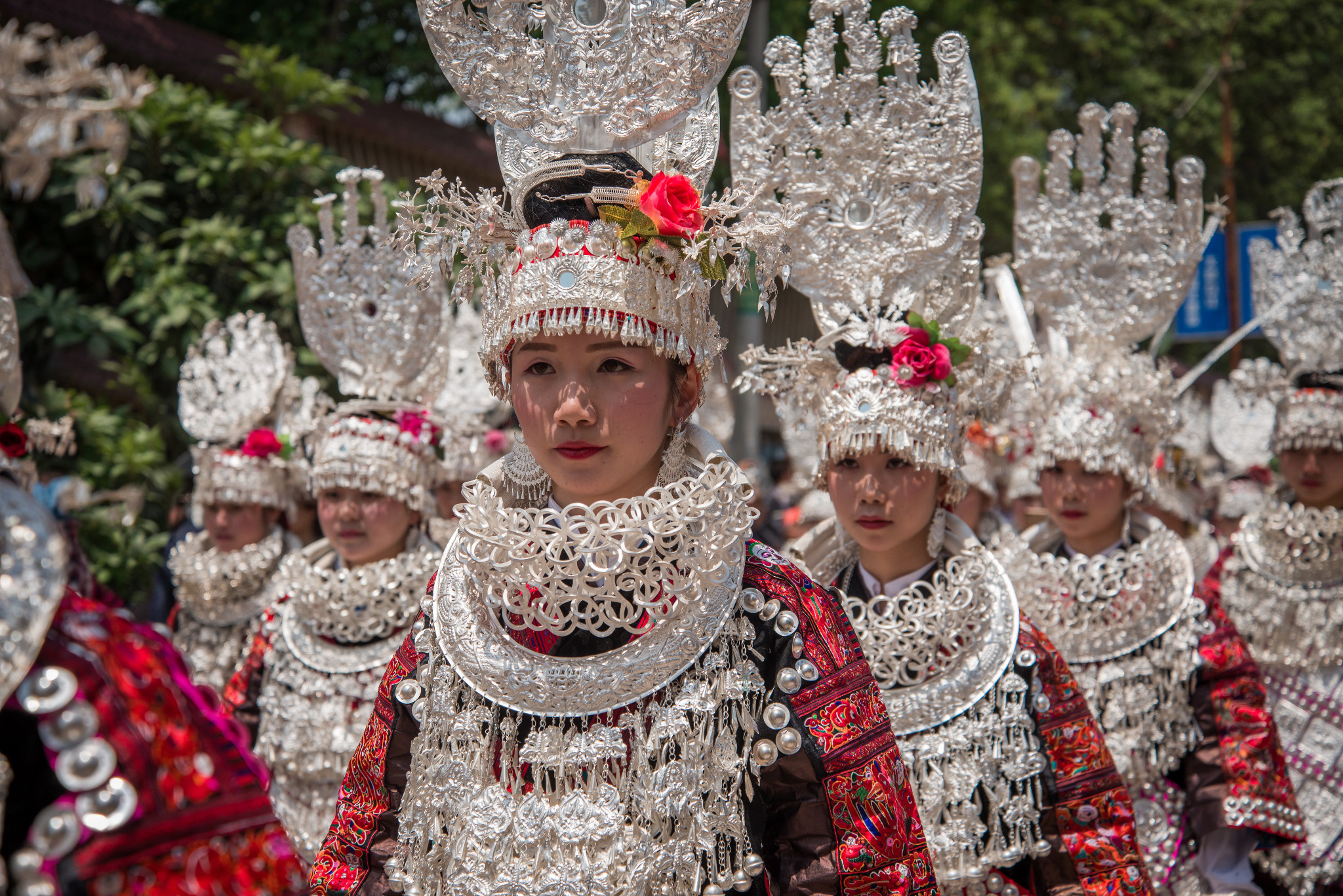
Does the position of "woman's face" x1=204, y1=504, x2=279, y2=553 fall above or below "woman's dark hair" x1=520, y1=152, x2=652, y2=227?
below

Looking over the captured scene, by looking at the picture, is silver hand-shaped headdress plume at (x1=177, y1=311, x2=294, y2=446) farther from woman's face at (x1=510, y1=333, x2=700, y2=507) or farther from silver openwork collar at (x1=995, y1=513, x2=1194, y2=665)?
woman's face at (x1=510, y1=333, x2=700, y2=507)

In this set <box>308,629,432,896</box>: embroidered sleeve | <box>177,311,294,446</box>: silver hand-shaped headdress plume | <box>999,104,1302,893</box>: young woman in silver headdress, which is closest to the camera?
<box>308,629,432,896</box>: embroidered sleeve

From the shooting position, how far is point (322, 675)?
4117 millimetres

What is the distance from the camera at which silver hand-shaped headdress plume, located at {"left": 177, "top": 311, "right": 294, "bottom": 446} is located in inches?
215

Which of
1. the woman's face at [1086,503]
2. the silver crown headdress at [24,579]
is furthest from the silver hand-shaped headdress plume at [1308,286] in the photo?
Answer: the silver crown headdress at [24,579]

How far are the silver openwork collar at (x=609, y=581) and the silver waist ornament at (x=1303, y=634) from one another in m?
3.67

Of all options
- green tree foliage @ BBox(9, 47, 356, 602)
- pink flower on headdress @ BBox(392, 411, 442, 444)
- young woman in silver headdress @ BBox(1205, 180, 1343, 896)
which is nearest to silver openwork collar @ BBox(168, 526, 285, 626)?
pink flower on headdress @ BBox(392, 411, 442, 444)

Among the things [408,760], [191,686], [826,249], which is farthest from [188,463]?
[191,686]

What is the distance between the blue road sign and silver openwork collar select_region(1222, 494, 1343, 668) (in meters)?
9.30

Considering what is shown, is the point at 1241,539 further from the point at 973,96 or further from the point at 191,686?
the point at 191,686

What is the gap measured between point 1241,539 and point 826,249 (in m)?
2.94

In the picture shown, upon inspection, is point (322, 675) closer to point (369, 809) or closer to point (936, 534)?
point (369, 809)

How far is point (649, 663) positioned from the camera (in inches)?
85.5

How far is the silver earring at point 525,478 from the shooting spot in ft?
7.88
